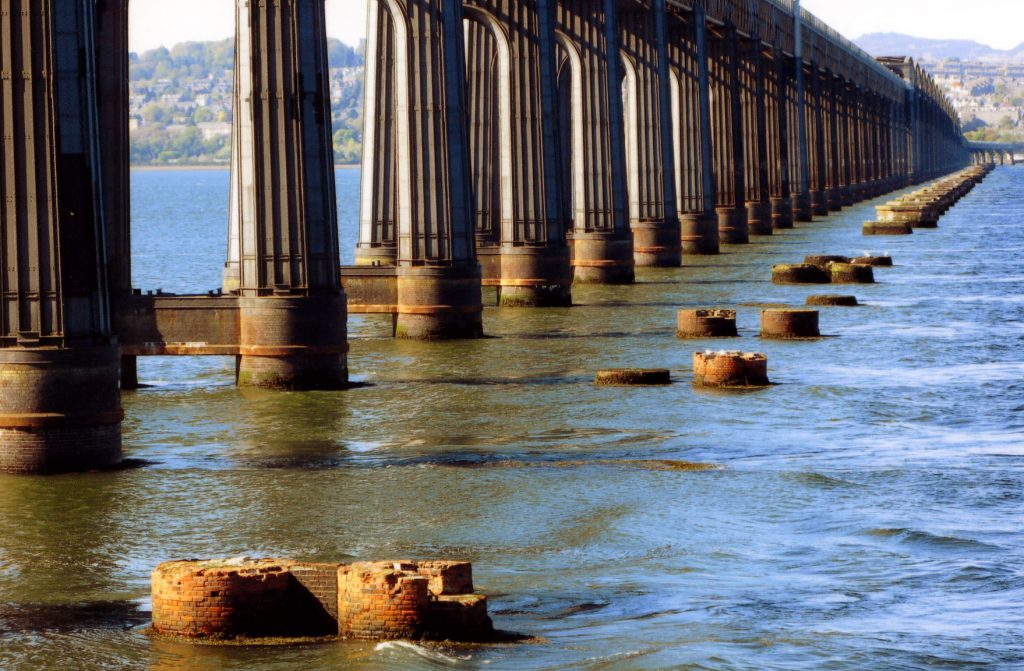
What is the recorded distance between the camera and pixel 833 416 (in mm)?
26578

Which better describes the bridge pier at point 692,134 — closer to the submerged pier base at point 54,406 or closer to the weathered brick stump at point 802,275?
the weathered brick stump at point 802,275

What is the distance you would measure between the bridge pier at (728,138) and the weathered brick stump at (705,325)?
44.1m

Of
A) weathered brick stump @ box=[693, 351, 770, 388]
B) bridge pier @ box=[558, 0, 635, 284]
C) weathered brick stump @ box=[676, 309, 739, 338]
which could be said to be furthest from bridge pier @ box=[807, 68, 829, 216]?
weathered brick stump @ box=[693, 351, 770, 388]

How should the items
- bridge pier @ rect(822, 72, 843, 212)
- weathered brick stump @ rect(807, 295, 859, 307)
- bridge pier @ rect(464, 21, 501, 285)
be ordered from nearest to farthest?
weathered brick stump @ rect(807, 295, 859, 307)
bridge pier @ rect(464, 21, 501, 285)
bridge pier @ rect(822, 72, 843, 212)

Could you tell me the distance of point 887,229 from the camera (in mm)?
91562

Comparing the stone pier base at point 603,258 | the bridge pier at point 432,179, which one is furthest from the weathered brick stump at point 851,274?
the bridge pier at point 432,179

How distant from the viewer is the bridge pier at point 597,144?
5481 centimetres

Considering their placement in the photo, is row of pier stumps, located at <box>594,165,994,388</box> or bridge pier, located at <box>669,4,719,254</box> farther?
bridge pier, located at <box>669,4,719,254</box>

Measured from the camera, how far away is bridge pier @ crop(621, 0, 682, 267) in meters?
65.2

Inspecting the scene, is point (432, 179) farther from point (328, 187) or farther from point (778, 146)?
point (778, 146)

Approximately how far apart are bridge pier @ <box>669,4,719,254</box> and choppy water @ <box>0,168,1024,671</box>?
37593mm

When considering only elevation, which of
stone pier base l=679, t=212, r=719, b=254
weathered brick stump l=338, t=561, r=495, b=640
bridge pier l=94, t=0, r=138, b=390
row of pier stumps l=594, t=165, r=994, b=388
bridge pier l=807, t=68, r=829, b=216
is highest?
bridge pier l=807, t=68, r=829, b=216

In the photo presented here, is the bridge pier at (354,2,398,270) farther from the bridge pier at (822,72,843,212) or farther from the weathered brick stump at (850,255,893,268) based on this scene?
the bridge pier at (822,72,843,212)

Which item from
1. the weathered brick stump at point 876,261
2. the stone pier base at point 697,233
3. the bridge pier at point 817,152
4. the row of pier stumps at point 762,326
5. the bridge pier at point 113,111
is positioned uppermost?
the bridge pier at point 817,152
